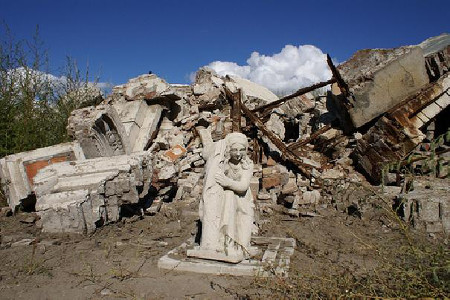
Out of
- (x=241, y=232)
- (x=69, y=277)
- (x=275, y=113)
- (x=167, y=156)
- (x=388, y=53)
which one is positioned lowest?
(x=69, y=277)

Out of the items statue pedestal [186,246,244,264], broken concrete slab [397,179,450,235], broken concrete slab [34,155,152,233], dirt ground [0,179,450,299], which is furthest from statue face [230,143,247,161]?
broken concrete slab [397,179,450,235]

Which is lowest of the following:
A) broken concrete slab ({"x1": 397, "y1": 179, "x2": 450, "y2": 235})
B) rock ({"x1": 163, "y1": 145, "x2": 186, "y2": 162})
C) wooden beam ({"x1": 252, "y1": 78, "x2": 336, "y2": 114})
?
broken concrete slab ({"x1": 397, "y1": 179, "x2": 450, "y2": 235})

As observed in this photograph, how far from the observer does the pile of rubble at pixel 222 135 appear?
5398mm

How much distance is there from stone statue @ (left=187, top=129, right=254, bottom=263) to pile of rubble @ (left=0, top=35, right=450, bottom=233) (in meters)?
1.91

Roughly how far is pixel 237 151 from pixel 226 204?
0.61 m

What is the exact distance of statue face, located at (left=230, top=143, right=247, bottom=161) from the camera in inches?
160

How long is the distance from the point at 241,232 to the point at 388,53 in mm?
4965

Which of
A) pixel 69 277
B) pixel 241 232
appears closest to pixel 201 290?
pixel 241 232

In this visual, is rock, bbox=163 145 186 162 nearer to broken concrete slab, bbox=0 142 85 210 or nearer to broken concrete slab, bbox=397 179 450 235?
broken concrete slab, bbox=0 142 85 210

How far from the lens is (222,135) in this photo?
25.8ft

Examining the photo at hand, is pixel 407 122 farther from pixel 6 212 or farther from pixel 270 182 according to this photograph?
pixel 6 212


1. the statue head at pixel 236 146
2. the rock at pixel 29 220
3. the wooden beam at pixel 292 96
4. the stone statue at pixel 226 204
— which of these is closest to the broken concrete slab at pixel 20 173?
the rock at pixel 29 220

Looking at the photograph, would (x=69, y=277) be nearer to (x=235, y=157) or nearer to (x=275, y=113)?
(x=235, y=157)

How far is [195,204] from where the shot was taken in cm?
658
